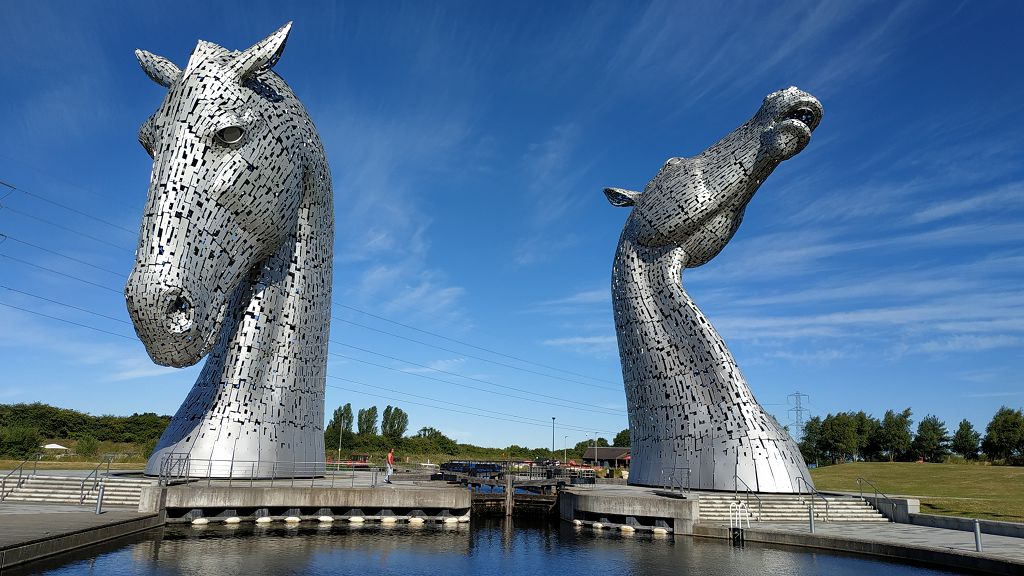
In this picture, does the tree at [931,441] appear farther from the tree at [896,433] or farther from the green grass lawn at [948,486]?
the green grass lawn at [948,486]

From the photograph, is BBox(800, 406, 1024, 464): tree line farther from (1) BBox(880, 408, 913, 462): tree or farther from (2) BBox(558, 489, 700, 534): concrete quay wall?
(2) BBox(558, 489, 700, 534): concrete quay wall

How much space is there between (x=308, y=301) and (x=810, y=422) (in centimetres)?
6049

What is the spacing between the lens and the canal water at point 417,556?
9625mm

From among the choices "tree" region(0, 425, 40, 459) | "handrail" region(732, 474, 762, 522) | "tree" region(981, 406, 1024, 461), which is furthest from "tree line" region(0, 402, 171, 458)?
"tree" region(981, 406, 1024, 461)

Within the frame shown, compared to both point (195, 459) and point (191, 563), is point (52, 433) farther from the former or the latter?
point (191, 563)

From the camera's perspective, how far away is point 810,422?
6544 centimetres

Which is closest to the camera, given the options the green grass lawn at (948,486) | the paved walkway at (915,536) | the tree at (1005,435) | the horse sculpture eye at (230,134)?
the paved walkway at (915,536)

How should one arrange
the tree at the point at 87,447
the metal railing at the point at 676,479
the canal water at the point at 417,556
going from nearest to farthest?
the canal water at the point at 417,556, the metal railing at the point at 676,479, the tree at the point at 87,447

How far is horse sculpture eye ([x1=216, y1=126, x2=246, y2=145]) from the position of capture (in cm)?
1343

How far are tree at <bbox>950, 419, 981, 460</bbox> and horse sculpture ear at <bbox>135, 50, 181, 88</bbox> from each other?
2603 inches

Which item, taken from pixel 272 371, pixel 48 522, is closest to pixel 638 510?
pixel 272 371

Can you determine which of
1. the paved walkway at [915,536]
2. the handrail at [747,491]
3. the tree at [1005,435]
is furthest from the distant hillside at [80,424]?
the tree at [1005,435]

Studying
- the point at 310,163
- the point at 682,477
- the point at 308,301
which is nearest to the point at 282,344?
the point at 308,301

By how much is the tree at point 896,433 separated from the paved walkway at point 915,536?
49.8m
